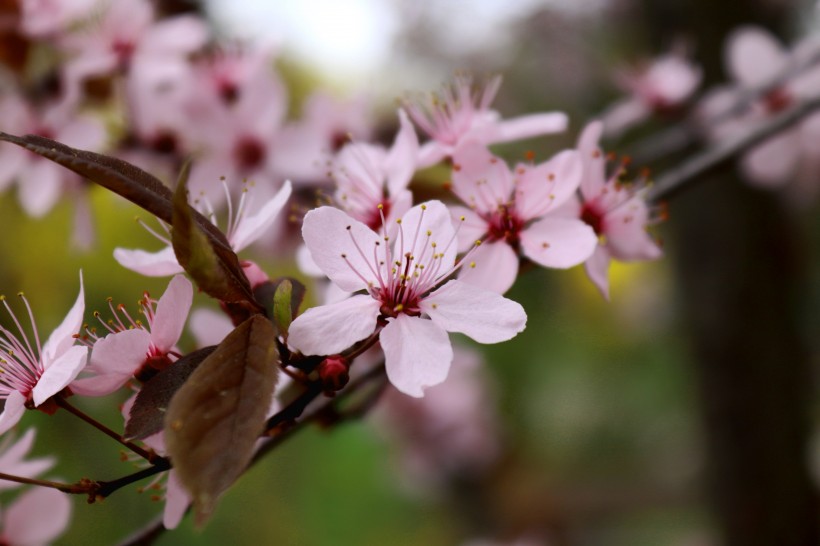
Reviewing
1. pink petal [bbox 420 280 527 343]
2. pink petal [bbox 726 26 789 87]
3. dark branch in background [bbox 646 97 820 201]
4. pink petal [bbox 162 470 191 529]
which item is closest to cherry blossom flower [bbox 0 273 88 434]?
pink petal [bbox 162 470 191 529]

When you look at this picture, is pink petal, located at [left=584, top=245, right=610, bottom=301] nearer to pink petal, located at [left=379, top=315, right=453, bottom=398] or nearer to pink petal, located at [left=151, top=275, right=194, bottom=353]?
pink petal, located at [left=379, top=315, right=453, bottom=398]

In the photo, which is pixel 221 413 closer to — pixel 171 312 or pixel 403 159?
pixel 171 312

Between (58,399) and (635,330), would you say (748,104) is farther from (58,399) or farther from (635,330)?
(635,330)

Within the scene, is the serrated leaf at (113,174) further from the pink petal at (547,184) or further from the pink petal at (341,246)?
the pink petal at (547,184)

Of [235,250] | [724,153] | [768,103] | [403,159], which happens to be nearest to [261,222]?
[235,250]

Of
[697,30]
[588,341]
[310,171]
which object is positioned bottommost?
[310,171]

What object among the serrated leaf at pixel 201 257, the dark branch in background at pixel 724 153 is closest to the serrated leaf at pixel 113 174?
the serrated leaf at pixel 201 257

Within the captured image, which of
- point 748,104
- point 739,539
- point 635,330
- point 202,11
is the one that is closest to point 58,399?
point 748,104
